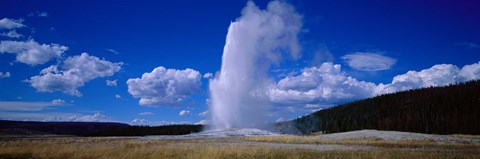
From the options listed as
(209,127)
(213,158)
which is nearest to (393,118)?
(209,127)

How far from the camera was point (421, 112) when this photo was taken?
3718 inches

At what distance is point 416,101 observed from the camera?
10250cm

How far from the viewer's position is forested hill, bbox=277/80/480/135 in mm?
84125

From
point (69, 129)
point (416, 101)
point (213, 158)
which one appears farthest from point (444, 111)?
point (69, 129)

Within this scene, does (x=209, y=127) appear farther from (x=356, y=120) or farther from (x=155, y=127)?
(x=155, y=127)

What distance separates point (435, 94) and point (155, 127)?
88949 millimetres

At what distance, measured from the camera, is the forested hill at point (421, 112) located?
276 ft

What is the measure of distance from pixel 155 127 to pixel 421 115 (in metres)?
85.3

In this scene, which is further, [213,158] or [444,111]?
[444,111]

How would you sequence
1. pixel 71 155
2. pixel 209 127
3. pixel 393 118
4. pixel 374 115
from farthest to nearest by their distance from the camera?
pixel 374 115 → pixel 393 118 → pixel 209 127 → pixel 71 155

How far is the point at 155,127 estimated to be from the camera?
5335 inches

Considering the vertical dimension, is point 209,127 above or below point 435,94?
below

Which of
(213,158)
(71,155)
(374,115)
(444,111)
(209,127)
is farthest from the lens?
(374,115)

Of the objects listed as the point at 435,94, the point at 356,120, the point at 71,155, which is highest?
the point at 435,94
